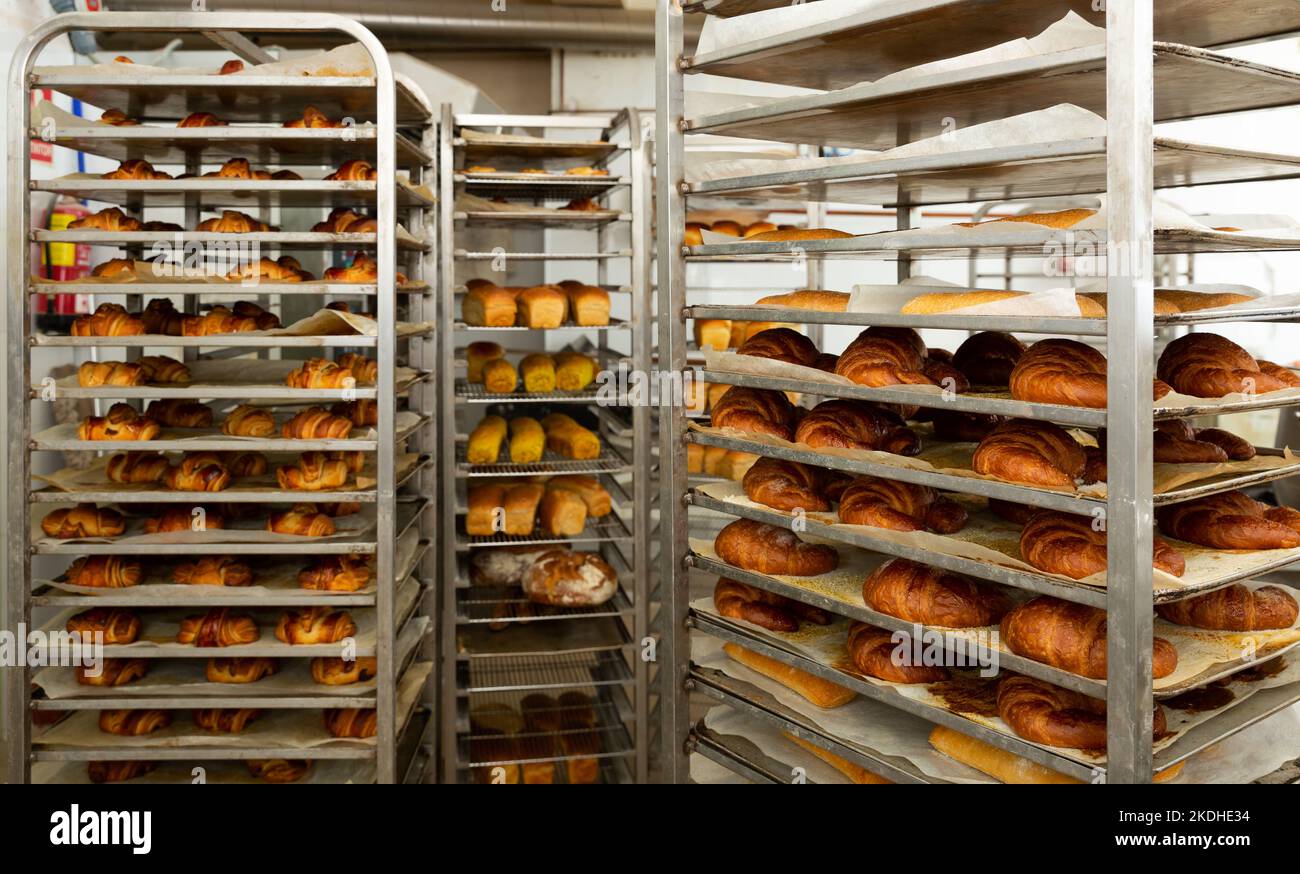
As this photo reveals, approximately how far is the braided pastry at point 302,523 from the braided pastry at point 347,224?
767 millimetres

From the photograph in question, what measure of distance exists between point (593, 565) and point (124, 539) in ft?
5.85

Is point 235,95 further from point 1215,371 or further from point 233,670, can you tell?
point 1215,371

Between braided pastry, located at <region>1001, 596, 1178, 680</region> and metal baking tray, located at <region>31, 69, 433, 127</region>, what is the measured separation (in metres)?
2.01

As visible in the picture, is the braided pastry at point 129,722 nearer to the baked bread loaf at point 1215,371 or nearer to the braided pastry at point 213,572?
the braided pastry at point 213,572

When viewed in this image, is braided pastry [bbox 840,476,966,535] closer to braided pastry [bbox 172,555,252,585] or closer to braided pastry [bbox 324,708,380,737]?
braided pastry [bbox 324,708,380,737]

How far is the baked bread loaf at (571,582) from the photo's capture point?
395 cm

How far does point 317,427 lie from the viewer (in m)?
2.72

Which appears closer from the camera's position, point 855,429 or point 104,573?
point 855,429

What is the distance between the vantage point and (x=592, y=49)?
16.0 feet

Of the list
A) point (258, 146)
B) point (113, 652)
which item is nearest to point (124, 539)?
point (113, 652)

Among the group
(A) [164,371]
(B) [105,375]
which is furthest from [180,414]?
(B) [105,375]

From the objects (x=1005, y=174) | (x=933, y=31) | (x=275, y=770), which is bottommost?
(x=275, y=770)

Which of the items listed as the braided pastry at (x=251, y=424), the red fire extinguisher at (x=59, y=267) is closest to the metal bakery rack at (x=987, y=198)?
the braided pastry at (x=251, y=424)

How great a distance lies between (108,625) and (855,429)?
80.3 inches
